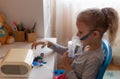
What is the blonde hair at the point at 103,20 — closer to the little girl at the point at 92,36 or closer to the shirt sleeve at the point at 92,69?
the little girl at the point at 92,36

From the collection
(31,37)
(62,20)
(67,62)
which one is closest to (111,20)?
(67,62)

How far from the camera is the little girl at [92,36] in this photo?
1.08 m

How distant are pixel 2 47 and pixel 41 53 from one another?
0.26 metres

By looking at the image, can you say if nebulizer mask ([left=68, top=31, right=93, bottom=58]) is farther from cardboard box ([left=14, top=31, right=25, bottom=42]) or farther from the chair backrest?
cardboard box ([left=14, top=31, right=25, bottom=42])

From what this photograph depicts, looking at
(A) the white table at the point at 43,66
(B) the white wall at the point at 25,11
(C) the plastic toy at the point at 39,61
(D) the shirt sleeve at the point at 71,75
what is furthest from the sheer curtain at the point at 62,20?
(D) the shirt sleeve at the point at 71,75

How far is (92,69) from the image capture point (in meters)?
1.08

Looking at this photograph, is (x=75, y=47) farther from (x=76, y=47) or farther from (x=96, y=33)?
(x=96, y=33)

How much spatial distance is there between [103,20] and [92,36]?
0.09 m

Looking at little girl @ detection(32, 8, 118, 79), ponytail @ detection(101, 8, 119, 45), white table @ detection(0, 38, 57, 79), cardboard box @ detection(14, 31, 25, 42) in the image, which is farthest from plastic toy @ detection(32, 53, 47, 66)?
ponytail @ detection(101, 8, 119, 45)

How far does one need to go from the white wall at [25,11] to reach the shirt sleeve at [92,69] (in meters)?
0.49

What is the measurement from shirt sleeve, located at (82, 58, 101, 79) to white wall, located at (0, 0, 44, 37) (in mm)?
488

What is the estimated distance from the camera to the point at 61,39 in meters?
2.18

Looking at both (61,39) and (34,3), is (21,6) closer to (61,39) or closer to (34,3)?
(34,3)

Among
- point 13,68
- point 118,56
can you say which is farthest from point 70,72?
point 118,56
